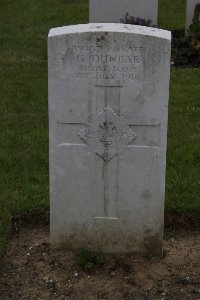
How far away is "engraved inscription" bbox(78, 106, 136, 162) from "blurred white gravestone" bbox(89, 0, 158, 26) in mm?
6147

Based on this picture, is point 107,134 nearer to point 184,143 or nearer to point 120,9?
point 184,143

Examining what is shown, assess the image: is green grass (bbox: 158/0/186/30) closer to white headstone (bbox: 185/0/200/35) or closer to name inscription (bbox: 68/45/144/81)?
white headstone (bbox: 185/0/200/35)

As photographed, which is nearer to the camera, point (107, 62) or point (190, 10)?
point (107, 62)

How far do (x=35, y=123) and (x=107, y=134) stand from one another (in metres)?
2.90

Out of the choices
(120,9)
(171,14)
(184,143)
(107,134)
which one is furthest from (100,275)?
(171,14)

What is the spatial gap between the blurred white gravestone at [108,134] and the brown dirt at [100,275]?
0.12m

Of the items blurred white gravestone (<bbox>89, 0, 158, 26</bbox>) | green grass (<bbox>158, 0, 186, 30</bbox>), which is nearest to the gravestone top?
blurred white gravestone (<bbox>89, 0, 158, 26</bbox>)

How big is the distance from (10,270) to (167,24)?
7796mm

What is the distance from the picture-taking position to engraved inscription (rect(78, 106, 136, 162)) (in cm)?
405

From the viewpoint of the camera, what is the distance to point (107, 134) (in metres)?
4.11

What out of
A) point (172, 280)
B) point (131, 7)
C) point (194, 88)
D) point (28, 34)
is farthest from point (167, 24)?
point (172, 280)

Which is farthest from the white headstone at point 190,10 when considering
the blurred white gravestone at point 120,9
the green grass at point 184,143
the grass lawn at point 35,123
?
→ the green grass at point 184,143

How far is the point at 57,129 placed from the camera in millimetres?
4090

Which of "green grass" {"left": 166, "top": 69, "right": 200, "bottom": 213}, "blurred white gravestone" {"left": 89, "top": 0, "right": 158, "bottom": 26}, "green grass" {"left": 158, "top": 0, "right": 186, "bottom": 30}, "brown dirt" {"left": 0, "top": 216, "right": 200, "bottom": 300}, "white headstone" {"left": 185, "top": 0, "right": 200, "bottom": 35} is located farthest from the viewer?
"green grass" {"left": 158, "top": 0, "right": 186, "bottom": 30}
